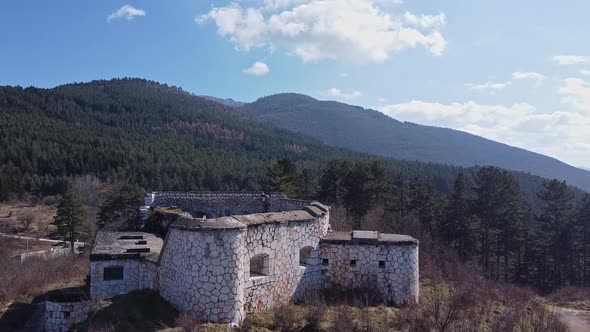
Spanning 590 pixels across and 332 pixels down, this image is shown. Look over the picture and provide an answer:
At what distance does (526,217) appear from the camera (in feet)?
134

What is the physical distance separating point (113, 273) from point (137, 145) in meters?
90.1

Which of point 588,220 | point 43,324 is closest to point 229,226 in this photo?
point 43,324

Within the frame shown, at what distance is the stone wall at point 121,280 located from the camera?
15.4 m

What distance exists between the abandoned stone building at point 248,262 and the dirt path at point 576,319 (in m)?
8.49

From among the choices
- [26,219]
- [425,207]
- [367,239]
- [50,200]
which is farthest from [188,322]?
[50,200]

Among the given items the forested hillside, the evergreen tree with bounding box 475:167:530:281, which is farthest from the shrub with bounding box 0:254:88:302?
the evergreen tree with bounding box 475:167:530:281

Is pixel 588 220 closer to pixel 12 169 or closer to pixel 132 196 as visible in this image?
pixel 132 196

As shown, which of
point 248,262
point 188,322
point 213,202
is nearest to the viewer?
point 188,322

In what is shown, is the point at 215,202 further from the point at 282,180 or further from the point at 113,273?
the point at 113,273

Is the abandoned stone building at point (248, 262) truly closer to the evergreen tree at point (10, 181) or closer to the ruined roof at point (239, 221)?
the ruined roof at point (239, 221)

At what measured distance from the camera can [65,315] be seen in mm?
14664

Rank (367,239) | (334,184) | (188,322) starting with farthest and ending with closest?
(334,184) < (367,239) < (188,322)

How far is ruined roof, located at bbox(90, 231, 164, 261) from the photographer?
1566 cm

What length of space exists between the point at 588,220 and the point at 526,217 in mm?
4617
